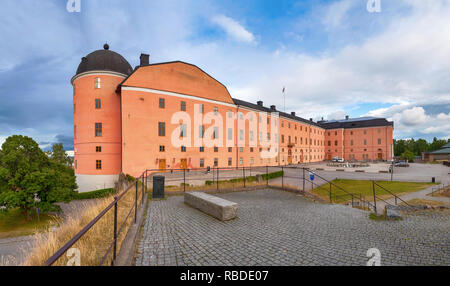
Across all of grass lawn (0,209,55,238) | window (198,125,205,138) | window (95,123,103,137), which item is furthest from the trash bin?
window (95,123,103,137)

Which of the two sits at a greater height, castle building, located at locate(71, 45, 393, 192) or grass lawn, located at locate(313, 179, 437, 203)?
castle building, located at locate(71, 45, 393, 192)

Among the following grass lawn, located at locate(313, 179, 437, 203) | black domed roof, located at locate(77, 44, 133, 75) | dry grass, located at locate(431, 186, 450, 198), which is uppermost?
black domed roof, located at locate(77, 44, 133, 75)

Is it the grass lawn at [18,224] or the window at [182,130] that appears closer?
the grass lawn at [18,224]

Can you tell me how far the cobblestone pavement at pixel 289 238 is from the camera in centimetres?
406

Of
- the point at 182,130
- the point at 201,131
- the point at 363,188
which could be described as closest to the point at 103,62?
the point at 182,130

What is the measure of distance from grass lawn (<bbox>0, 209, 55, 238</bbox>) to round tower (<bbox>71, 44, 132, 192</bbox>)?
5.94 meters

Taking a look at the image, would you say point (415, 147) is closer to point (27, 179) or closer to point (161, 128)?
point (161, 128)

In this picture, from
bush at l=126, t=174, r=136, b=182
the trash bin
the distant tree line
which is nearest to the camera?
the trash bin

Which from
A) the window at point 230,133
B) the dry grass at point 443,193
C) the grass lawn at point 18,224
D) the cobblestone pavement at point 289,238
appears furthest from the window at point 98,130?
the dry grass at point 443,193

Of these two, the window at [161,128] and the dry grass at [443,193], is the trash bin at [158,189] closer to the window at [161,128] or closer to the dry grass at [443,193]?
the window at [161,128]

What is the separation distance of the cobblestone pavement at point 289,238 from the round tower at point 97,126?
2308 cm

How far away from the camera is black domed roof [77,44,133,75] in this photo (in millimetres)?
26802

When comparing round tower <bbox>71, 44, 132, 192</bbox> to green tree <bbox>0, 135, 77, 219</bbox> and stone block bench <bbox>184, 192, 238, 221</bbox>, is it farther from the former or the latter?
stone block bench <bbox>184, 192, 238, 221</bbox>
